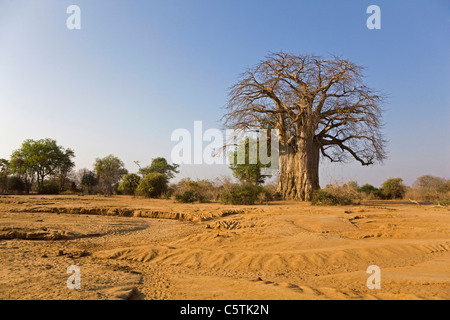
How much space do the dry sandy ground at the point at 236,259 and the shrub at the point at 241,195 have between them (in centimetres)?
503

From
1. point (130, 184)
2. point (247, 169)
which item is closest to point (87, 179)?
point (130, 184)

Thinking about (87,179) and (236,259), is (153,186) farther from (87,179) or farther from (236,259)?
(236,259)

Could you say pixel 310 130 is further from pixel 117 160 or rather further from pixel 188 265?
pixel 117 160

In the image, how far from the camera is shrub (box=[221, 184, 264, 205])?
13141 millimetres

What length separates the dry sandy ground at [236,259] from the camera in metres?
2.97

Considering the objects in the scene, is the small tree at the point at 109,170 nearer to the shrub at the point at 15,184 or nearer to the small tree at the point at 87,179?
the small tree at the point at 87,179

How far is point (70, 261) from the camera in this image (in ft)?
14.2

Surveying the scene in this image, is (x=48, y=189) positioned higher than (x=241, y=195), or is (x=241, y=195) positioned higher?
(x=241, y=195)

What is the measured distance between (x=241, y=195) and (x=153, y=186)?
7.73 meters

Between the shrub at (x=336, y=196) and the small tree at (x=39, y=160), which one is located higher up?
the small tree at (x=39, y=160)

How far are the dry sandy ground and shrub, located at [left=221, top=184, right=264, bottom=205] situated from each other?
5.03 m

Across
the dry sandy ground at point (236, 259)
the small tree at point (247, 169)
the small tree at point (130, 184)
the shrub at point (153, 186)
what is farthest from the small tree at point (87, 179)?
the dry sandy ground at point (236, 259)

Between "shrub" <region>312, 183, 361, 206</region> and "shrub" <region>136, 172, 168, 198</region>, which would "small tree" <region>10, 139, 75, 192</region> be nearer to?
"shrub" <region>136, 172, 168, 198</region>

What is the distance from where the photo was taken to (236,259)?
14.5 ft
